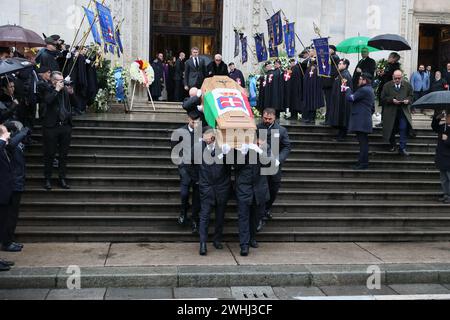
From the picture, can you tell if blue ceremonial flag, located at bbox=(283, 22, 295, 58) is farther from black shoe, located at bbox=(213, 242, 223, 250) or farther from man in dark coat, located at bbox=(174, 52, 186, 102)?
black shoe, located at bbox=(213, 242, 223, 250)

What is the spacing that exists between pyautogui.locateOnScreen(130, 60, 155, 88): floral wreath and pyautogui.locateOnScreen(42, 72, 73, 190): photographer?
282 inches

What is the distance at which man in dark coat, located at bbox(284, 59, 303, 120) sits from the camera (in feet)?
49.6

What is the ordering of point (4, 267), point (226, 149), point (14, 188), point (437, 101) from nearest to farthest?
point (4, 267)
point (14, 188)
point (226, 149)
point (437, 101)

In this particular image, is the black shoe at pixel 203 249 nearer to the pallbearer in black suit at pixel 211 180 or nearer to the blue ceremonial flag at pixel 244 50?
the pallbearer in black suit at pixel 211 180

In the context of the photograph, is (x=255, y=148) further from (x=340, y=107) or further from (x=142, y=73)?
(x=142, y=73)

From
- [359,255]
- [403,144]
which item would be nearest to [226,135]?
[359,255]

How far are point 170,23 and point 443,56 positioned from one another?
33.7ft

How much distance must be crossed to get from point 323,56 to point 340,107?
1383mm

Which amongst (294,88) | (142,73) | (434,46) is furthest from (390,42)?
(434,46)

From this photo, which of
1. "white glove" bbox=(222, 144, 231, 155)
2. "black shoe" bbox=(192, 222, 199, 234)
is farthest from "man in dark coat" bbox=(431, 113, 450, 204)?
"black shoe" bbox=(192, 222, 199, 234)

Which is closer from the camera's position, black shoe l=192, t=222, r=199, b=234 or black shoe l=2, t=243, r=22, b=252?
black shoe l=2, t=243, r=22, b=252

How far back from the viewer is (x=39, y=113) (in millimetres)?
10656

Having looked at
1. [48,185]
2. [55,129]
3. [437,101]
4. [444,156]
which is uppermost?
[437,101]
